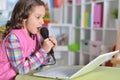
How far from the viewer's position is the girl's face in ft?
4.11

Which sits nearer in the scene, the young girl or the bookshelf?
the young girl

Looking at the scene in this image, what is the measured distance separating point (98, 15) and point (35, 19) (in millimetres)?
2009

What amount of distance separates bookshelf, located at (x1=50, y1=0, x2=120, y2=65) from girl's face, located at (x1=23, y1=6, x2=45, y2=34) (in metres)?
1.72

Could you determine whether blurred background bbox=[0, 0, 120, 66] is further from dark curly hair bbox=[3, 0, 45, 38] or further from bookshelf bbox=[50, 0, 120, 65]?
dark curly hair bbox=[3, 0, 45, 38]

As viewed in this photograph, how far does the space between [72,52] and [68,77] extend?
2932 mm

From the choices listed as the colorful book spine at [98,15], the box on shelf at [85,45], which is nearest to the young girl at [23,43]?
the colorful book spine at [98,15]

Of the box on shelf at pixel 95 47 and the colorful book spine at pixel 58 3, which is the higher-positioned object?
the colorful book spine at pixel 58 3

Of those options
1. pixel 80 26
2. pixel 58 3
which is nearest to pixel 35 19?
pixel 80 26

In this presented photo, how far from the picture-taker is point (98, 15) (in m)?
3.15

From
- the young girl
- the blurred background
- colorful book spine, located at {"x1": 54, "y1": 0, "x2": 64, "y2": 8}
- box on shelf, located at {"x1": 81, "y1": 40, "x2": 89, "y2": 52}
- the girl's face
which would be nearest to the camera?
the young girl

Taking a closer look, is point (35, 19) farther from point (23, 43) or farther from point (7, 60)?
point (7, 60)

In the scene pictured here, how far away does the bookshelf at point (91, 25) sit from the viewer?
3031 millimetres

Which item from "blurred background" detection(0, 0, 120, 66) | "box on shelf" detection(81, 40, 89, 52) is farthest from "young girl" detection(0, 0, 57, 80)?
"box on shelf" detection(81, 40, 89, 52)

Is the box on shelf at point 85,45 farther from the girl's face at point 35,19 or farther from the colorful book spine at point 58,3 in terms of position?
the girl's face at point 35,19
